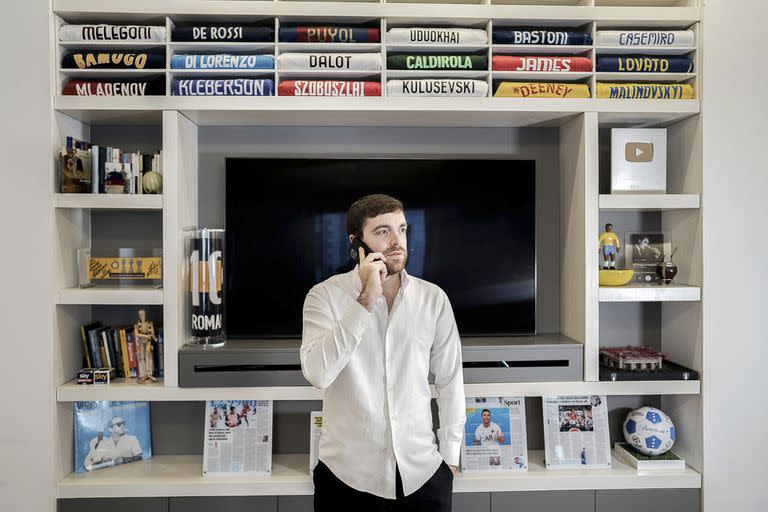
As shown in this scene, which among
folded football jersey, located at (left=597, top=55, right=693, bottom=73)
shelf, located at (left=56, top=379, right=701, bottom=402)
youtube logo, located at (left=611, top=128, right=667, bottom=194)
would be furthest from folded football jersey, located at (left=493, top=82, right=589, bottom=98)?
shelf, located at (left=56, top=379, right=701, bottom=402)

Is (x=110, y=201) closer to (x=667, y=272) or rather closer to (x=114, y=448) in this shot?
(x=114, y=448)

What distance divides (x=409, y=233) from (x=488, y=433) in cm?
94

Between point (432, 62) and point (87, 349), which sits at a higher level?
point (432, 62)

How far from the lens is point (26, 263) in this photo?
265 cm

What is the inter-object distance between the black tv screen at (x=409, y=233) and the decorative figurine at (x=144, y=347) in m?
0.34

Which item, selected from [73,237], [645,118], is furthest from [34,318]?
[645,118]

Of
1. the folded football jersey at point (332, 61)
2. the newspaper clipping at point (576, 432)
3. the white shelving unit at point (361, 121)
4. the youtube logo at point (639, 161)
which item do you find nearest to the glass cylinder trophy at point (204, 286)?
the white shelving unit at point (361, 121)

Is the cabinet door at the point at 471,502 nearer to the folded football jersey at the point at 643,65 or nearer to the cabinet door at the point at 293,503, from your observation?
the cabinet door at the point at 293,503

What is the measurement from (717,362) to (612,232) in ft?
2.31

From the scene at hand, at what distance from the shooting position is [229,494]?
2746 millimetres

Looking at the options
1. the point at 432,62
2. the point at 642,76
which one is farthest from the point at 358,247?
the point at 642,76

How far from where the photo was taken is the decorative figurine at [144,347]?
284 cm

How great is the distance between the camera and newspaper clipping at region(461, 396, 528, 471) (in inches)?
113

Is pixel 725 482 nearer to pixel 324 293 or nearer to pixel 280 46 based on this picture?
pixel 324 293
